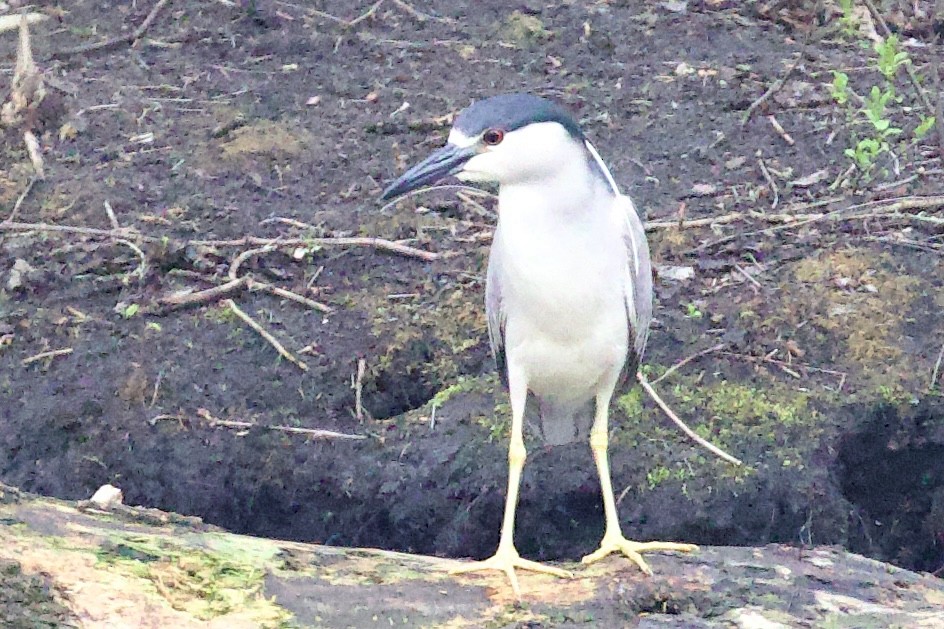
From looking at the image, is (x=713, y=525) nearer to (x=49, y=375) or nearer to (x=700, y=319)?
(x=700, y=319)

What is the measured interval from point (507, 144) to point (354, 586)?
3.67 feet

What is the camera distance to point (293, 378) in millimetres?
3881

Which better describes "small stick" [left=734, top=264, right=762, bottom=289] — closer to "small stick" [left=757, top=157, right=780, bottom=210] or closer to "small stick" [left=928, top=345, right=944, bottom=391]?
"small stick" [left=757, top=157, right=780, bottom=210]

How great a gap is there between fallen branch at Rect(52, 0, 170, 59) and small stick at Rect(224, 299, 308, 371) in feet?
8.73

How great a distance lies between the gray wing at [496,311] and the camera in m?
3.26

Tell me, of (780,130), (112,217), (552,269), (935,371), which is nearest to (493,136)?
(552,269)

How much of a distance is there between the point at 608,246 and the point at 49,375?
1.95 metres

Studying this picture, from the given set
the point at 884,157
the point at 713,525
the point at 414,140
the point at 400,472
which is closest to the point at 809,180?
the point at 884,157

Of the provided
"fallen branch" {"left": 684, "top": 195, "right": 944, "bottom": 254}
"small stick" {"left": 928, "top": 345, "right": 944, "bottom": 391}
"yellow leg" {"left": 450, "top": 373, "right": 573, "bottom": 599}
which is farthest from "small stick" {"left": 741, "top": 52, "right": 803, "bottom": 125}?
"yellow leg" {"left": 450, "top": 373, "right": 573, "bottom": 599}

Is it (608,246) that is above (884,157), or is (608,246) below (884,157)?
above

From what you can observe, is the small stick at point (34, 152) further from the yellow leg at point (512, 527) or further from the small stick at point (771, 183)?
the small stick at point (771, 183)

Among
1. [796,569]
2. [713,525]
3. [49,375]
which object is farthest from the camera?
[49,375]

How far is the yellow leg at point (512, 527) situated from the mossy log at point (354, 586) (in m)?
0.04

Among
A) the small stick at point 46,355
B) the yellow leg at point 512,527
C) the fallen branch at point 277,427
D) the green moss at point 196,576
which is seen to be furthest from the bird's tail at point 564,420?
the small stick at point 46,355
